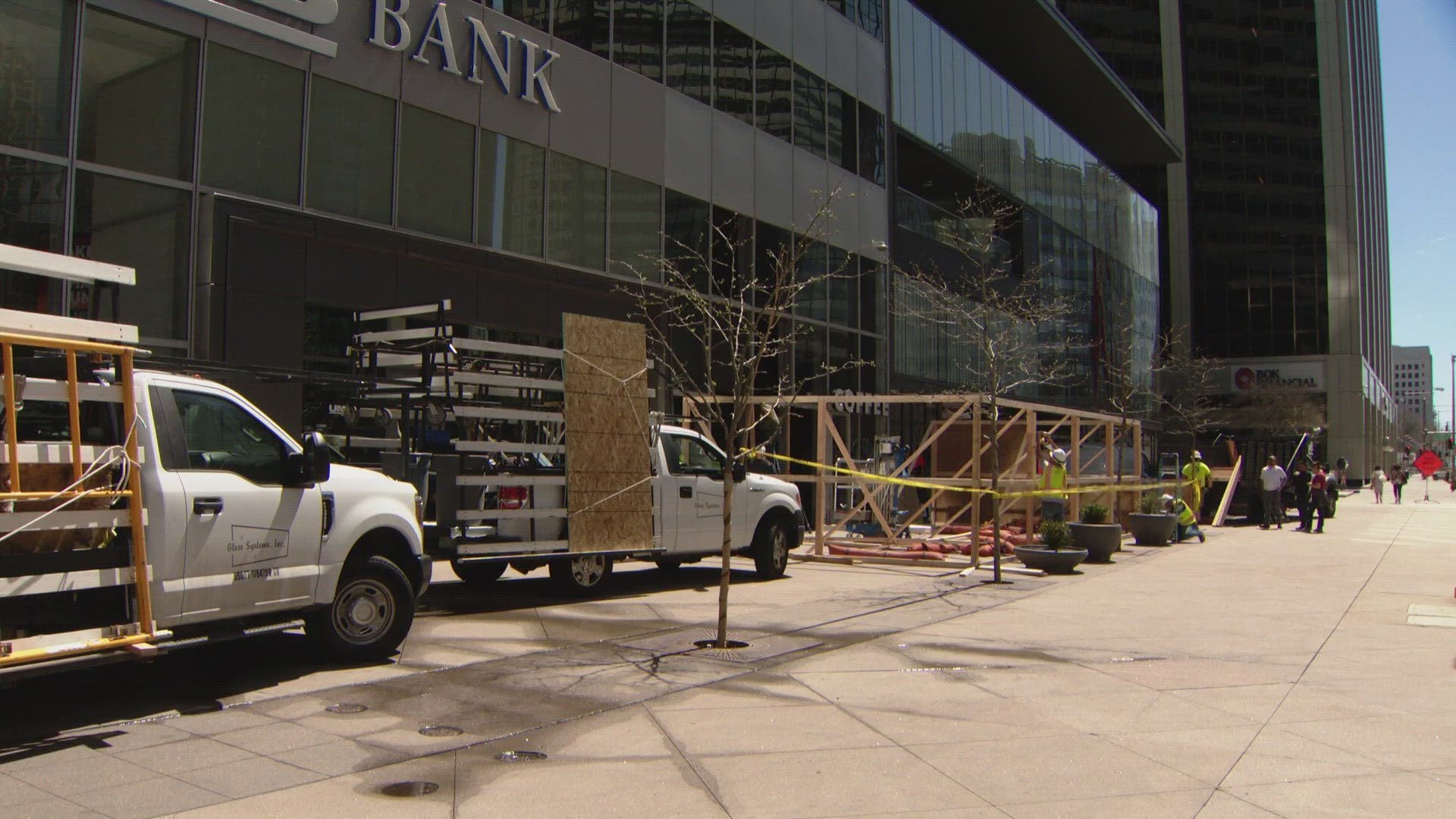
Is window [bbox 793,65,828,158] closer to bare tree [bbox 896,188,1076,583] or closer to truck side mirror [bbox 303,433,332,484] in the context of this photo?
bare tree [bbox 896,188,1076,583]

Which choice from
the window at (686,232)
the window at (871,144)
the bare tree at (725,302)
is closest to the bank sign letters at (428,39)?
the window at (686,232)

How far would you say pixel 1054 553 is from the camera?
15.8 m

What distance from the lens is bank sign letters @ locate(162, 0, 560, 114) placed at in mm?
14016

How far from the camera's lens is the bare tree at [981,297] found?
27614 mm

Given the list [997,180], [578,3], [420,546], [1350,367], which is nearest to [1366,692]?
[420,546]

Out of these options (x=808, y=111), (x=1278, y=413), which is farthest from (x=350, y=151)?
(x=1278, y=413)

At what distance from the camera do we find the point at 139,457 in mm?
6898

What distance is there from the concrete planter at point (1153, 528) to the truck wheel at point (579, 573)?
41.3 feet

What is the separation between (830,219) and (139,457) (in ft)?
63.5

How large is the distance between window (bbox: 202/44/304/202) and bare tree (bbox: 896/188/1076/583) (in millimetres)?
15246

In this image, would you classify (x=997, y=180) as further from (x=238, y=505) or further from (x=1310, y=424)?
(x=1310, y=424)

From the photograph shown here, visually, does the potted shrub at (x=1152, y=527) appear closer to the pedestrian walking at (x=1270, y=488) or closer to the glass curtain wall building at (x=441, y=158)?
the pedestrian walking at (x=1270, y=488)

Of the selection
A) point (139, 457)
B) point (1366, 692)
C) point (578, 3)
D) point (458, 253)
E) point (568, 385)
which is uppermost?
point (578, 3)

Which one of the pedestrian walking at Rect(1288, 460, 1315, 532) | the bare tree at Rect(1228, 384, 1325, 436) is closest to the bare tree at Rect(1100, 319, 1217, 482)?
the bare tree at Rect(1228, 384, 1325, 436)
